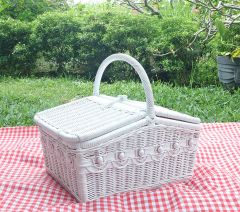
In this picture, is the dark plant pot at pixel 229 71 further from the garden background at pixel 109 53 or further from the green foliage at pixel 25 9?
the green foliage at pixel 25 9

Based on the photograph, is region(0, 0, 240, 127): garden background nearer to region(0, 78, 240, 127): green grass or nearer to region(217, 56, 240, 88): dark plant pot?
region(0, 78, 240, 127): green grass

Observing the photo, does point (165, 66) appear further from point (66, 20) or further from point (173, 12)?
point (66, 20)

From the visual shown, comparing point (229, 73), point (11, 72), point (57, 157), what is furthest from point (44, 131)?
point (11, 72)

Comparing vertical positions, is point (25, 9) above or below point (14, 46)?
above

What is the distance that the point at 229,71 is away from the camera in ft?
16.3

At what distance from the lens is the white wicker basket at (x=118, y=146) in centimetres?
191

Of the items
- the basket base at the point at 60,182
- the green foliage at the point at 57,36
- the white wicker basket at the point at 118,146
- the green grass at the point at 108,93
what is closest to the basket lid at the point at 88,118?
the white wicker basket at the point at 118,146

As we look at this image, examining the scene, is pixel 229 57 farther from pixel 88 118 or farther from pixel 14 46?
pixel 14 46

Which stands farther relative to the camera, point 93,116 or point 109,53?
point 109,53

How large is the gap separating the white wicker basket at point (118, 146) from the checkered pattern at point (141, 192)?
60 millimetres

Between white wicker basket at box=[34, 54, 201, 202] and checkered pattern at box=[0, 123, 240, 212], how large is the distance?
60mm

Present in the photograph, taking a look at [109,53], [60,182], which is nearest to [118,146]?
[60,182]

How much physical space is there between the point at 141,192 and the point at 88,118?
417 millimetres

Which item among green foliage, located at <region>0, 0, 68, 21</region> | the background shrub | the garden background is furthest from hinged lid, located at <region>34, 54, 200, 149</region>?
green foliage, located at <region>0, 0, 68, 21</region>
